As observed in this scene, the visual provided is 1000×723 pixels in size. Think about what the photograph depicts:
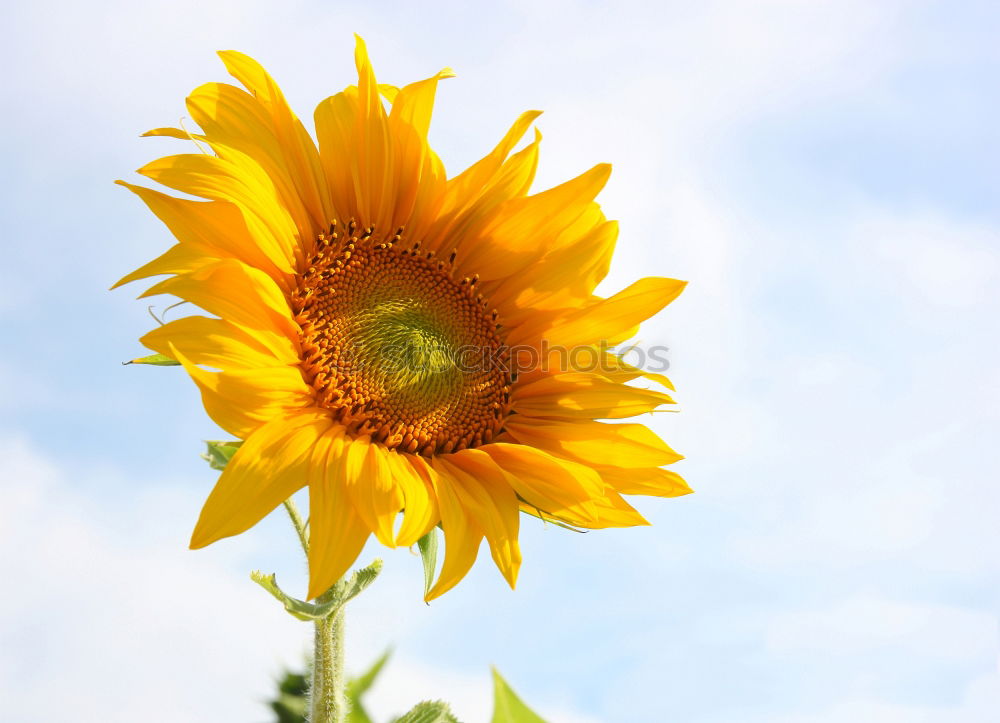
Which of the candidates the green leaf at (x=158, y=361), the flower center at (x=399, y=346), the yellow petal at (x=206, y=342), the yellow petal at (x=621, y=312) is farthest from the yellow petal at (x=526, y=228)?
the green leaf at (x=158, y=361)

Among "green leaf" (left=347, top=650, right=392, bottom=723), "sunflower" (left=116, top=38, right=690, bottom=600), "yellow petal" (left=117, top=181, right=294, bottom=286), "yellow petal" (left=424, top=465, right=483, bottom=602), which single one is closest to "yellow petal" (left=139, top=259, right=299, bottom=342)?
"sunflower" (left=116, top=38, right=690, bottom=600)

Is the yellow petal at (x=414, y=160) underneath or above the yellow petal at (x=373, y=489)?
above

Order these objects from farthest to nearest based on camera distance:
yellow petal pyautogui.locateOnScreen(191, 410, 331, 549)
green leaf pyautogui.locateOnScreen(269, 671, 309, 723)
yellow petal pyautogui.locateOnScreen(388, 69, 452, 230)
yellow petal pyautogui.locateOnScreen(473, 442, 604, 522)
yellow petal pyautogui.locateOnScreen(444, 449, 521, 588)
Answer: green leaf pyautogui.locateOnScreen(269, 671, 309, 723), yellow petal pyautogui.locateOnScreen(388, 69, 452, 230), yellow petal pyautogui.locateOnScreen(473, 442, 604, 522), yellow petal pyautogui.locateOnScreen(444, 449, 521, 588), yellow petal pyautogui.locateOnScreen(191, 410, 331, 549)

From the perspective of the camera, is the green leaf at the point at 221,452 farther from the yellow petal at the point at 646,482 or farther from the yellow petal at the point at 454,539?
the yellow petal at the point at 646,482

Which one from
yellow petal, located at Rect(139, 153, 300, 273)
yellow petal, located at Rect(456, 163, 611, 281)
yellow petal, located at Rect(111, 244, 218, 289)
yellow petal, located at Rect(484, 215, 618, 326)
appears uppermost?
yellow petal, located at Rect(456, 163, 611, 281)

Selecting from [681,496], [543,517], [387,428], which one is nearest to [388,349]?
[387,428]

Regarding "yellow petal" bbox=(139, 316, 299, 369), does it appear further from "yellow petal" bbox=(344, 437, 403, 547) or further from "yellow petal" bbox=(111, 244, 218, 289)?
"yellow petal" bbox=(344, 437, 403, 547)

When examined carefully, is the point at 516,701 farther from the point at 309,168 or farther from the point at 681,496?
the point at 309,168

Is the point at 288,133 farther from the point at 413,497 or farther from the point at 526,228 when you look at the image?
the point at 413,497
